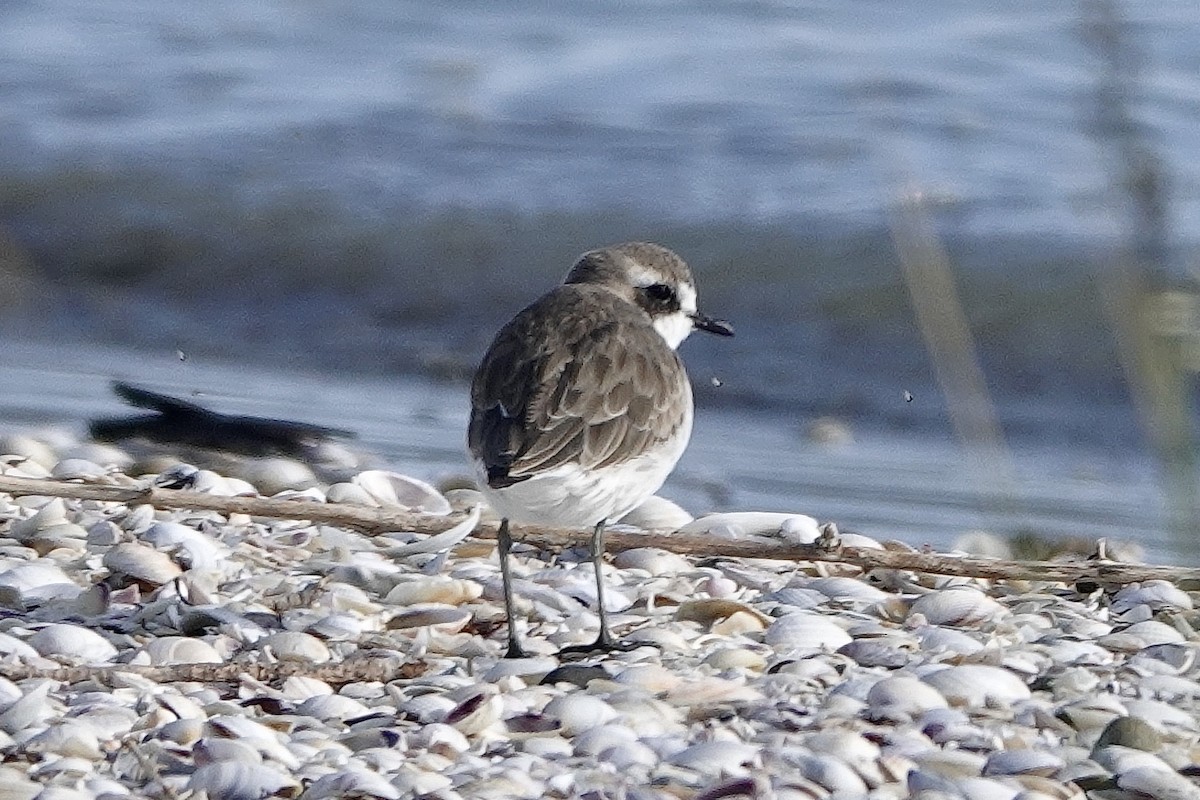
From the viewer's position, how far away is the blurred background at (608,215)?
7430mm

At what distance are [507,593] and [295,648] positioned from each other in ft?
1.50

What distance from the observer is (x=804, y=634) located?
13.4ft

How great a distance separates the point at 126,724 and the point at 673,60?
8.93 meters

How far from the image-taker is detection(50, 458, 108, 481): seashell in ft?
17.7

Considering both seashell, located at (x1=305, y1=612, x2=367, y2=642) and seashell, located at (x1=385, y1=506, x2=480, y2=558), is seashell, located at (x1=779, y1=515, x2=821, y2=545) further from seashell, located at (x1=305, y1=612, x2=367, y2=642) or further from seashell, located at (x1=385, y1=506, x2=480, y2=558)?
seashell, located at (x1=305, y1=612, x2=367, y2=642)

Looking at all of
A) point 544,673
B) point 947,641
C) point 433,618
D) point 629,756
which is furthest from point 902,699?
point 433,618

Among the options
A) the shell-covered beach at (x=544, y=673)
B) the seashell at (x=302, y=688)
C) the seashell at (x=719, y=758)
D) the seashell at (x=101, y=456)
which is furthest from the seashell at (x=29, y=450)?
the seashell at (x=719, y=758)

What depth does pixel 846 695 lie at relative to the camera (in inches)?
146

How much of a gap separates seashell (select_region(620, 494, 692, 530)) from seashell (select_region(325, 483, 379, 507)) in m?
0.69

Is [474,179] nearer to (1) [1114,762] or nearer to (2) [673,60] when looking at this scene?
(2) [673,60]

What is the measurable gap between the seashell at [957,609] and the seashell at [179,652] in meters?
1.50

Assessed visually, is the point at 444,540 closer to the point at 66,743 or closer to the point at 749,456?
the point at 66,743

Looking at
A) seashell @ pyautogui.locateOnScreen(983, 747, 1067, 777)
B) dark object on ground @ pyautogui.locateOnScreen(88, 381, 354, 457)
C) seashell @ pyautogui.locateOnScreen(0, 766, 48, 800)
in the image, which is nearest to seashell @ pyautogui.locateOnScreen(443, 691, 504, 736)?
seashell @ pyautogui.locateOnScreen(0, 766, 48, 800)

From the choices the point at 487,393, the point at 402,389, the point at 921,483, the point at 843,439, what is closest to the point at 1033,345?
the point at 843,439
